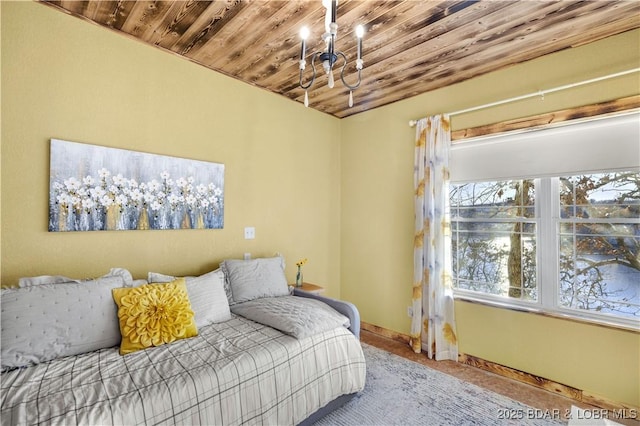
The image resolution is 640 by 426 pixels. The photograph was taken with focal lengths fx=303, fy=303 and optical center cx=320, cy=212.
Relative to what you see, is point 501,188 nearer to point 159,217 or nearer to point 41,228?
point 159,217

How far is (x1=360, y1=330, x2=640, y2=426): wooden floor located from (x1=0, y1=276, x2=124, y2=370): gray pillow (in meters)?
2.47

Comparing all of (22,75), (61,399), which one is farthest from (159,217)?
(61,399)

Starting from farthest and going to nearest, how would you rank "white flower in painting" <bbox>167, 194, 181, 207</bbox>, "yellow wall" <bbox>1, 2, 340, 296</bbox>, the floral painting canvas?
"white flower in painting" <bbox>167, 194, 181, 207</bbox> < the floral painting canvas < "yellow wall" <bbox>1, 2, 340, 296</bbox>

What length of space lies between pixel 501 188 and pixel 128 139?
314 cm

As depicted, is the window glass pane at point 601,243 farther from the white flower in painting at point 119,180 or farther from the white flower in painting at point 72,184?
the white flower in painting at point 72,184

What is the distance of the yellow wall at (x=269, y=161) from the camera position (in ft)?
6.18

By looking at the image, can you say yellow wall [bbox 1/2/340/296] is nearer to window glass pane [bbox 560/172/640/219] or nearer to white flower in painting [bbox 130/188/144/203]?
white flower in painting [bbox 130/188/144/203]

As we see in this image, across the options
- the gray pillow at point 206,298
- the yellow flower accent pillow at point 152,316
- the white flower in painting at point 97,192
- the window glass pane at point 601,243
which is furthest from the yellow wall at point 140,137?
the window glass pane at point 601,243

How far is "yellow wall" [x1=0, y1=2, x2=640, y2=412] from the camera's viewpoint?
188 cm

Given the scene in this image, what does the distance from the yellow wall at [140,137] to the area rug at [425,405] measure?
4.91 ft

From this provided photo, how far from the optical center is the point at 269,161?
3.18 metres

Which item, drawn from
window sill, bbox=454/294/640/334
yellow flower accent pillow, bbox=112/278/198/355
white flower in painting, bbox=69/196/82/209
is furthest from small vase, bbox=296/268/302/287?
white flower in painting, bbox=69/196/82/209

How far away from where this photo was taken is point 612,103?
7.07ft

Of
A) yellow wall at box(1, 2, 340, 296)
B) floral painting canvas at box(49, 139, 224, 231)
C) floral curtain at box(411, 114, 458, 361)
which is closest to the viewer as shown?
yellow wall at box(1, 2, 340, 296)
